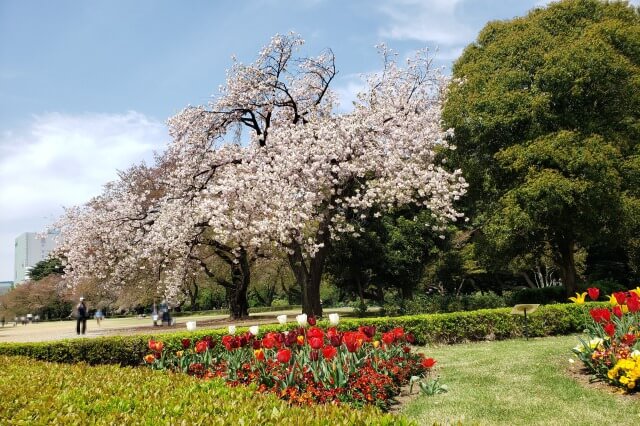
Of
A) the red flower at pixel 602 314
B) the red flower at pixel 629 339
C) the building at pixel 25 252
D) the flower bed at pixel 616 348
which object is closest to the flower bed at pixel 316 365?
the flower bed at pixel 616 348

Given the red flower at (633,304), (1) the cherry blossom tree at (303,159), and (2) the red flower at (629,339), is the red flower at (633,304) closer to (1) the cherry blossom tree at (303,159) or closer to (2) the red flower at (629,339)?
(2) the red flower at (629,339)

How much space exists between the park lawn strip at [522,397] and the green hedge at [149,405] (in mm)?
2073

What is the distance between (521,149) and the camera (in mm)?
19047

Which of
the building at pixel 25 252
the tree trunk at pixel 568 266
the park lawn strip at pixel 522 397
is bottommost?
the park lawn strip at pixel 522 397

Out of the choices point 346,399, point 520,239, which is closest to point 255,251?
point 520,239

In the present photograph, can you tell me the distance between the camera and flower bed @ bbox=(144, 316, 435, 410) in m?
6.52

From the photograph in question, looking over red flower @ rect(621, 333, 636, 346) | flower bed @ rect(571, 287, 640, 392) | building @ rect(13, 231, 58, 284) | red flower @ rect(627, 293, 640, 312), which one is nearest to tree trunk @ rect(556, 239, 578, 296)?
flower bed @ rect(571, 287, 640, 392)

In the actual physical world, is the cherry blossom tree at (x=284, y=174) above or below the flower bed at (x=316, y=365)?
above

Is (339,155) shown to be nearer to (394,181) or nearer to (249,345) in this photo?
(394,181)

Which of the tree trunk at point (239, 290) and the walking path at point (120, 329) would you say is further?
the tree trunk at point (239, 290)

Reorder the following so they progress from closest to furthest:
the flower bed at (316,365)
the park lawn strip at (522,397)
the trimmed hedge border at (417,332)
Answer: the park lawn strip at (522,397) < the flower bed at (316,365) < the trimmed hedge border at (417,332)

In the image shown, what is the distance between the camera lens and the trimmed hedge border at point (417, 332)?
11.7 metres

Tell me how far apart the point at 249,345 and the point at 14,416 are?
12.4 ft

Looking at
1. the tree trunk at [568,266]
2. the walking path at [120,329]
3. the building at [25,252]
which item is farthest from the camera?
the building at [25,252]
